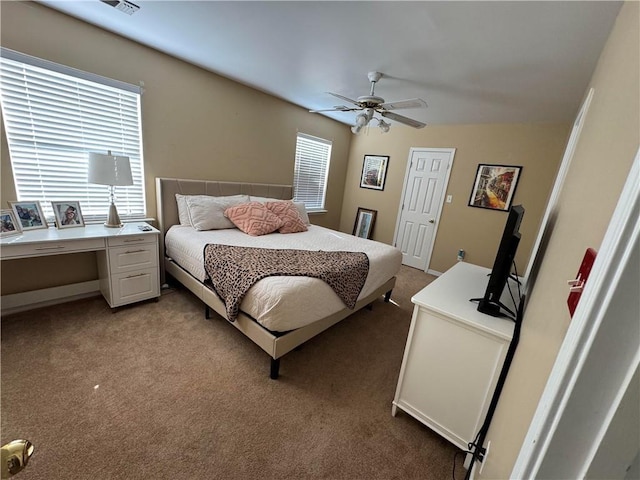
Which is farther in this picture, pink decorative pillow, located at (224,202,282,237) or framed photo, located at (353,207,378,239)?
framed photo, located at (353,207,378,239)

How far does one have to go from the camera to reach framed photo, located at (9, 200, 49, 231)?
6.81 ft

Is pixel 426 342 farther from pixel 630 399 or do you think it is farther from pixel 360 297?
pixel 630 399

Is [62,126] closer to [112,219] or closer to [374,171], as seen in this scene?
[112,219]

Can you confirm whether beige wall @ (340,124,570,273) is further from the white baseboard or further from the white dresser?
the white baseboard

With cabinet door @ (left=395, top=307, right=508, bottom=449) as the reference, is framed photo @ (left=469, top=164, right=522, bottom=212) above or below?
above

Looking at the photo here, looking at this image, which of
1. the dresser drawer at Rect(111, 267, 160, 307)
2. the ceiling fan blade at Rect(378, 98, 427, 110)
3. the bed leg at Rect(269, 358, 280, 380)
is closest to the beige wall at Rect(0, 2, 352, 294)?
the dresser drawer at Rect(111, 267, 160, 307)

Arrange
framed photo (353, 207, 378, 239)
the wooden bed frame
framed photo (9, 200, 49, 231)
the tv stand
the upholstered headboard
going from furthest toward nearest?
1. framed photo (353, 207, 378, 239)
2. the upholstered headboard
3. framed photo (9, 200, 49, 231)
4. the wooden bed frame
5. the tv stand

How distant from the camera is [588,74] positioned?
207 centimetres

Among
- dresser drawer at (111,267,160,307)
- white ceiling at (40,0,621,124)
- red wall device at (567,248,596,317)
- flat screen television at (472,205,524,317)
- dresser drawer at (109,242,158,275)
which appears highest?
white ceiling at (40,0,621,124)

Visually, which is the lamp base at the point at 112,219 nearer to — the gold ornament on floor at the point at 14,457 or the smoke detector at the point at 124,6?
the smoke detector at the point at 124,6

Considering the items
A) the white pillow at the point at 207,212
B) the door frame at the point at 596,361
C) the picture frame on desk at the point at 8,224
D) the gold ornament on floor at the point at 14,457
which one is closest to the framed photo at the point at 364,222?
the white pillow at the point at 207,212

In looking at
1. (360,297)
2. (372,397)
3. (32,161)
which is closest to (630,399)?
(372,397)

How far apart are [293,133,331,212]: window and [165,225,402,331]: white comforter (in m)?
1.38

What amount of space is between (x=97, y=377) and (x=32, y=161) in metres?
1.90
